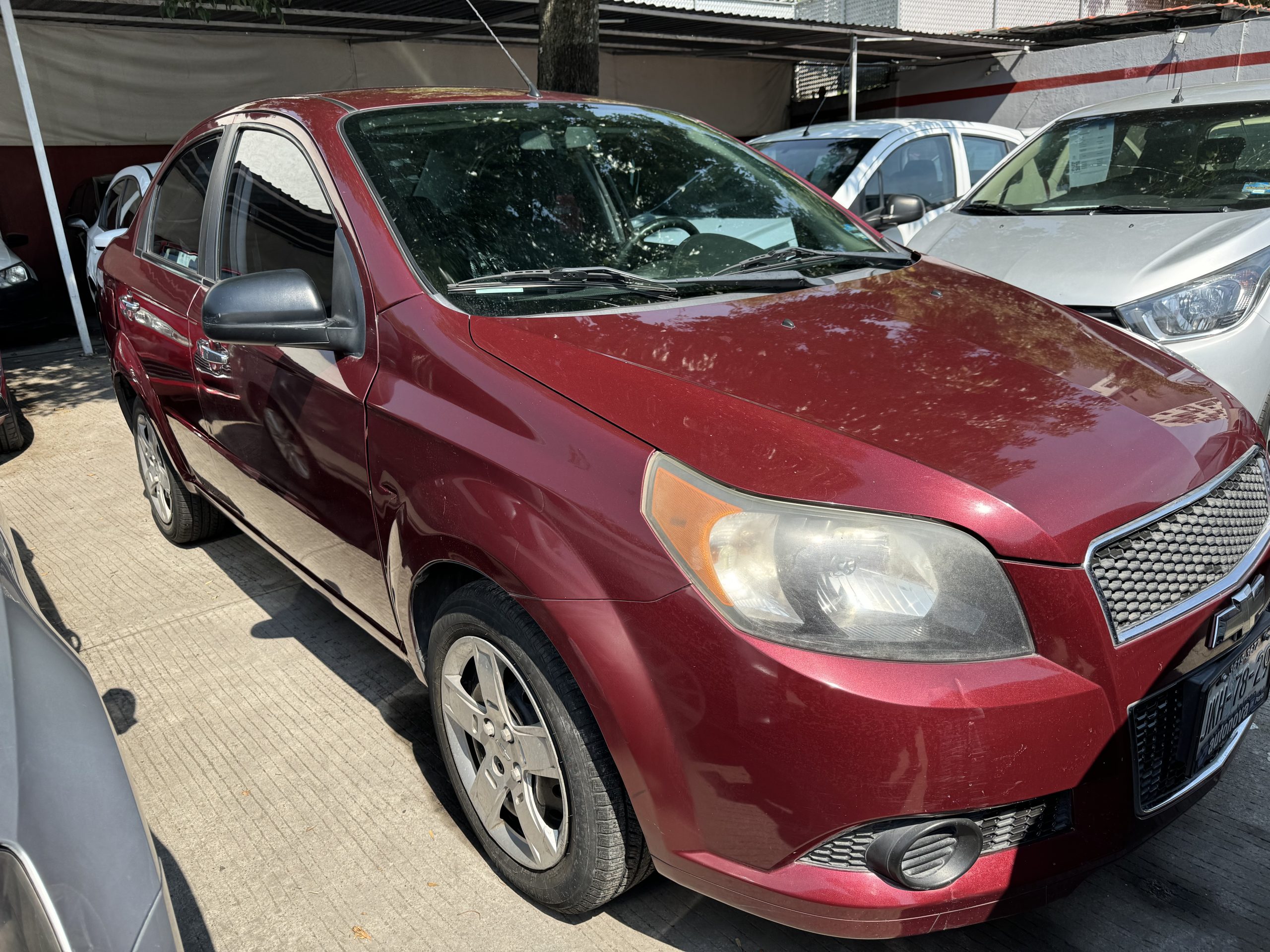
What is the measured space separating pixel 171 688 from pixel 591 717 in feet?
6.67

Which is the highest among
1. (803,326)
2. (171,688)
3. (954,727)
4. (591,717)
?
(803,326)

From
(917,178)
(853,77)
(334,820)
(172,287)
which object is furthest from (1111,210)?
(853,77)

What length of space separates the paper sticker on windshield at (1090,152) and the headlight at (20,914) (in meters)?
5.14

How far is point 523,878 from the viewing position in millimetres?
2203

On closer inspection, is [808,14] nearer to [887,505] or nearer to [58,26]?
[58,26]

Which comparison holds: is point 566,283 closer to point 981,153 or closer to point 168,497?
point 168,497

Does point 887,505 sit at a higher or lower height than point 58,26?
lower

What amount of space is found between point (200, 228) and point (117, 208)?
6.99 m

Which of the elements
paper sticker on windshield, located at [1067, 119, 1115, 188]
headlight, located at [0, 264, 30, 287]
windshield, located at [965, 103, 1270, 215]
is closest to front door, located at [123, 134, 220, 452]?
windshield, located at [965, 103, 1270, 215]

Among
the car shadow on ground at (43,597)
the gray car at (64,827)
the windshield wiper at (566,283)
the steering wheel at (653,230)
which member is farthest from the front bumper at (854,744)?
the car shadow on ground at (43,597)

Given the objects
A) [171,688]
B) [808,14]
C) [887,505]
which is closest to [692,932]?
[887,505]

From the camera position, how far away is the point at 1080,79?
1568 cm

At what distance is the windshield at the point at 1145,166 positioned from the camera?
14.7 feet

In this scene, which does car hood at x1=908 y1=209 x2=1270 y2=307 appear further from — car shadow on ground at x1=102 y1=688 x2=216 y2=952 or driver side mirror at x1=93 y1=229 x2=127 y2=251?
driver side mirror at x1=93 y1=229 x2=127 y2=251
